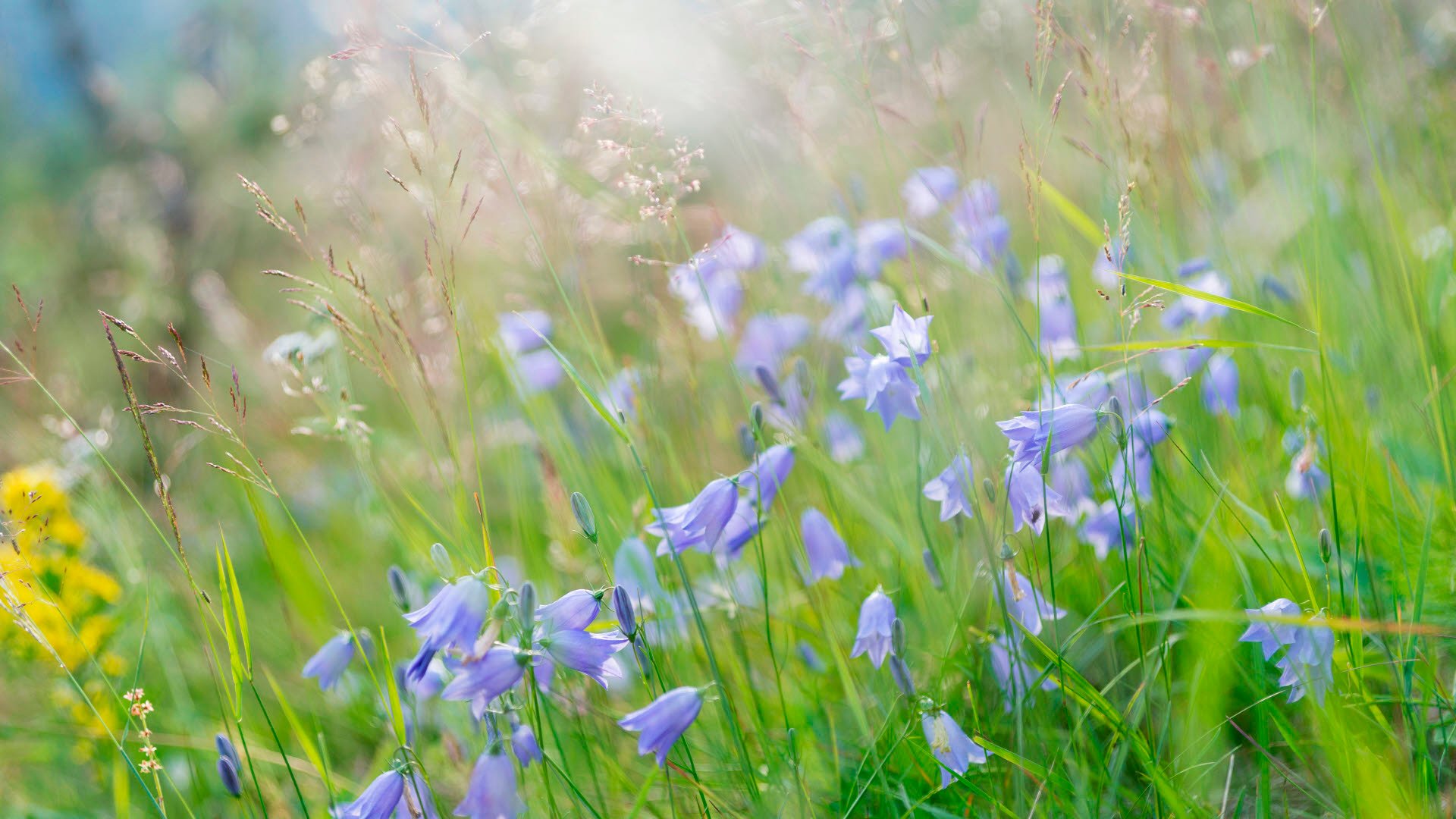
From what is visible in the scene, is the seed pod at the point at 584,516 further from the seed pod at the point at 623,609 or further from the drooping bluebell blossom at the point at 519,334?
the drooping bluebell blossom at the point at 519,334

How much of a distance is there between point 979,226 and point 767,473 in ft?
2.80

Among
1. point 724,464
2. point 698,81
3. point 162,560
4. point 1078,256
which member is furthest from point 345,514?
point 1078,256

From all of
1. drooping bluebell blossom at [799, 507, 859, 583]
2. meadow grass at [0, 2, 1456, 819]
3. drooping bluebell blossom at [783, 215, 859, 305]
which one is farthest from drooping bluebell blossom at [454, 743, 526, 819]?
drooping bluebell blossom at [783, 215, 859, 305]

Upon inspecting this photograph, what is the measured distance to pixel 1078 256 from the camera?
258 cm

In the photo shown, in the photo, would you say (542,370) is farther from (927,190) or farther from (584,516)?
(584,516)

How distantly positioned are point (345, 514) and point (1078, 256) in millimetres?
2782

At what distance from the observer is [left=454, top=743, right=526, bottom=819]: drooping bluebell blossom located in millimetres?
1203

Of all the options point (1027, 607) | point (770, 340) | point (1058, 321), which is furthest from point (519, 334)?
point (1027, 607)

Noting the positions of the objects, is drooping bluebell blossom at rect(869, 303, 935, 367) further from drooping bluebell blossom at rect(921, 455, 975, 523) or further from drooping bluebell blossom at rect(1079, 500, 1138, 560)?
drooping bluebell blossom at rect(1079, 500, 1138, 560)

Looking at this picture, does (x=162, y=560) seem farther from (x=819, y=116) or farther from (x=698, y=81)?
(x=819, y=116)

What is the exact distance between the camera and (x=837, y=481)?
168cm

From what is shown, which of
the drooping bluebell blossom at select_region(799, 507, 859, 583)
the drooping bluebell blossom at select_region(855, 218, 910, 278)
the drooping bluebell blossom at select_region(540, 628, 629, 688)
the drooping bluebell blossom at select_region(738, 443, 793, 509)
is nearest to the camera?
the drooping bluebell blossom at select_region(540, 628, 629, 688)

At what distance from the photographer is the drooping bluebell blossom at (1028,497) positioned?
54.6 inches

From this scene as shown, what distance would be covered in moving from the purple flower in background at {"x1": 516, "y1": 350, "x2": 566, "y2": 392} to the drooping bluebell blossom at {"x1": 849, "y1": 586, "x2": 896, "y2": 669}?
1380 millimetres
